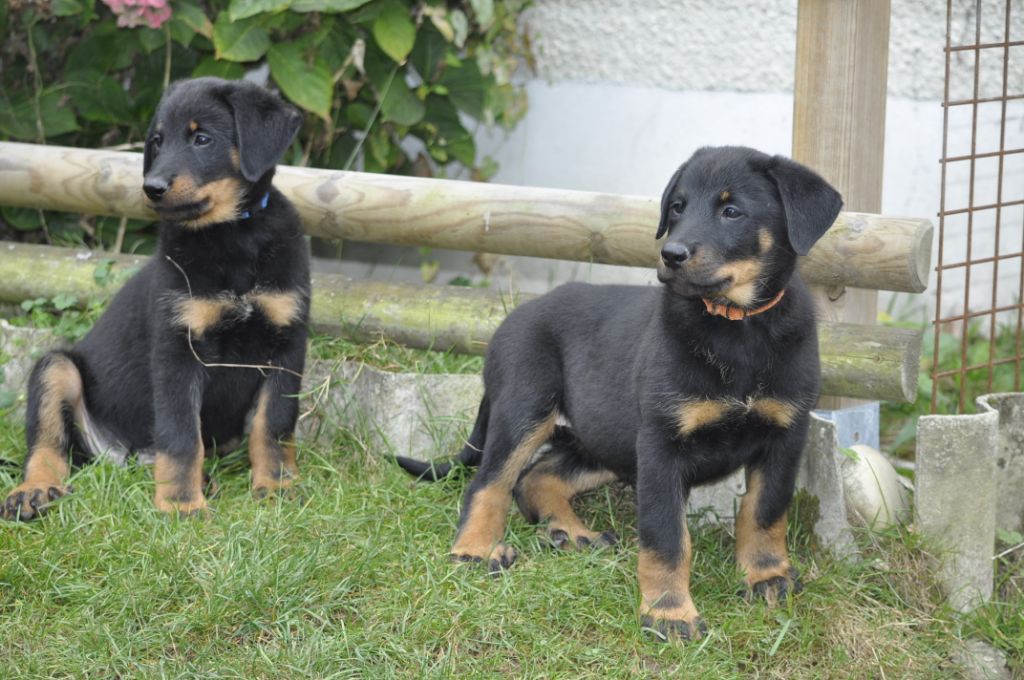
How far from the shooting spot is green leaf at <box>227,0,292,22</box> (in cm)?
550

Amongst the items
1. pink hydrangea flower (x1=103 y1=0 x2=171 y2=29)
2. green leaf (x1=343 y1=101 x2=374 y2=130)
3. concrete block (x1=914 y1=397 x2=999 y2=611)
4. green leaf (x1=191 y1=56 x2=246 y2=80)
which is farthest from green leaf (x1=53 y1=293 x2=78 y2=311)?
concrete block (x1=914 y1=397 x2=999 y2=611)

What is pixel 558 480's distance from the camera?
4.16 m

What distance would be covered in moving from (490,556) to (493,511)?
0.49 feet

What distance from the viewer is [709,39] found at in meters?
6.39

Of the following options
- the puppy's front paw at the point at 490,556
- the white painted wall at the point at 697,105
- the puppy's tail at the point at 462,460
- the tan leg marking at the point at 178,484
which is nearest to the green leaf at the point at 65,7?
the white painted wall at the point at 697,105

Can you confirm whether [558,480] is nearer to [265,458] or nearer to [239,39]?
[265,458]

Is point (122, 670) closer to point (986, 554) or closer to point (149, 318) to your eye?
point (149, 318)

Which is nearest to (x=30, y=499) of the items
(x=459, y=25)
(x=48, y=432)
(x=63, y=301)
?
(x=48, y=432)

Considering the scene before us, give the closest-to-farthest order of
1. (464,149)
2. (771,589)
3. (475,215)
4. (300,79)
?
(771,589) < (475,215) < (300,79) < (464,149)

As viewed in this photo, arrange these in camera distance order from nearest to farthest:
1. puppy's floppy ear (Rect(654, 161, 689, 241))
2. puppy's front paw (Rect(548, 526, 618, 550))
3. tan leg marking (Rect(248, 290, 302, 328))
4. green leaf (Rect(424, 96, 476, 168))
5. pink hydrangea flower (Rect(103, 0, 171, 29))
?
puppy's floppy ear (Rect(654, 161, 689, 241))
puppy's front paw (Rect(548, 526, 618, 550))
tan leg marking (Rect(248, 290, 302, 328))
pink hydrangea flower (Rect(103, 0, 171, 29))
green leaf (Rect(424, 96, 476, 168))

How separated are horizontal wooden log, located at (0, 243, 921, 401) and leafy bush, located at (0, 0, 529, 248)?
765 millimetres

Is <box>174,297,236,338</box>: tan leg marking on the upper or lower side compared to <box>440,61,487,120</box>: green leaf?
lower

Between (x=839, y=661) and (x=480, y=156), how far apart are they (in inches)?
170

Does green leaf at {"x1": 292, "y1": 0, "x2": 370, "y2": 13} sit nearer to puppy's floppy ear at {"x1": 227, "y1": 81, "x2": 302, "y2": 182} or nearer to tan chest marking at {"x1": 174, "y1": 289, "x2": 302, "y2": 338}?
puppy's floppy ear at {"x1": 227, "y1": 81, "x2": 302, "y2": 182}
